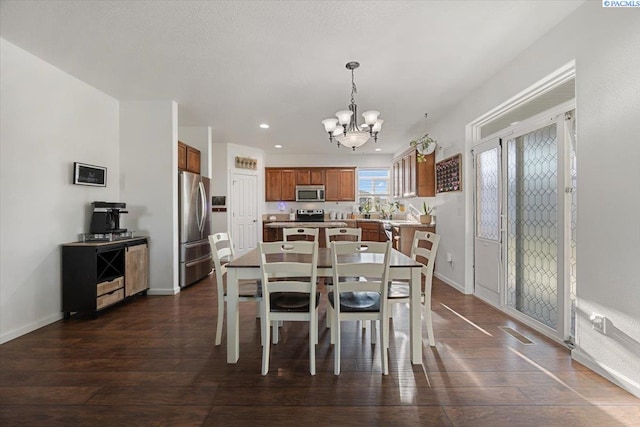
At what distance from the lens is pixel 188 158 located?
4820 mm

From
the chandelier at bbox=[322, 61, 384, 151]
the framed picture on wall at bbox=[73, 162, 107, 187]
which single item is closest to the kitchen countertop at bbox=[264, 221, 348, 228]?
the framed picture on wall at bbox=[73, 162, 107, 187]

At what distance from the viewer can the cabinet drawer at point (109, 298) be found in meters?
3.23

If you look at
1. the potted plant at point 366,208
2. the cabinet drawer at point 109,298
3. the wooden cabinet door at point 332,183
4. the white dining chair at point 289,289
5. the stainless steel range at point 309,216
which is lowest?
the cabinet drawer at point 109,298

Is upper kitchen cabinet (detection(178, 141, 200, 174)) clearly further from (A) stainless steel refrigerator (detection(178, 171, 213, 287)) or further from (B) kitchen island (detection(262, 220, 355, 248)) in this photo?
(B) kitchen island (detection(262, 220, 355, 248))

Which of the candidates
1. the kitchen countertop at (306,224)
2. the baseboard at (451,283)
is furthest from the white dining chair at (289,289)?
the kitchen countertop at (306,224)

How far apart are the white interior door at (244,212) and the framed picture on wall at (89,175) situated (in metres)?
3.02

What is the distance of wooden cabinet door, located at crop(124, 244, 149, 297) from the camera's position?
12.0 feet

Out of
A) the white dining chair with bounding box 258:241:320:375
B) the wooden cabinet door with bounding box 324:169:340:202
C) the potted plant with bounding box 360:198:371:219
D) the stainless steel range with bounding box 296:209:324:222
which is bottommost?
the white dining chair with bounding box 258:241:320:375

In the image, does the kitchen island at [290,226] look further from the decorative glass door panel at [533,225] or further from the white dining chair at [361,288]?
the white dining chair at [361,288]

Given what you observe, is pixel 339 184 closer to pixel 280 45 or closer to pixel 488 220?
pixel 488 220

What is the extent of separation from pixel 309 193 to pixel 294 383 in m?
5.78

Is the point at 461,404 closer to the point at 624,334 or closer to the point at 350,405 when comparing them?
the point at 350,405

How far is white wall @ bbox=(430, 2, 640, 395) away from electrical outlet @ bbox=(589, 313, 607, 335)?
3 cm

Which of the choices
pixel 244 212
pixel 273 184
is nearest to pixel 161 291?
pixel 244 212
